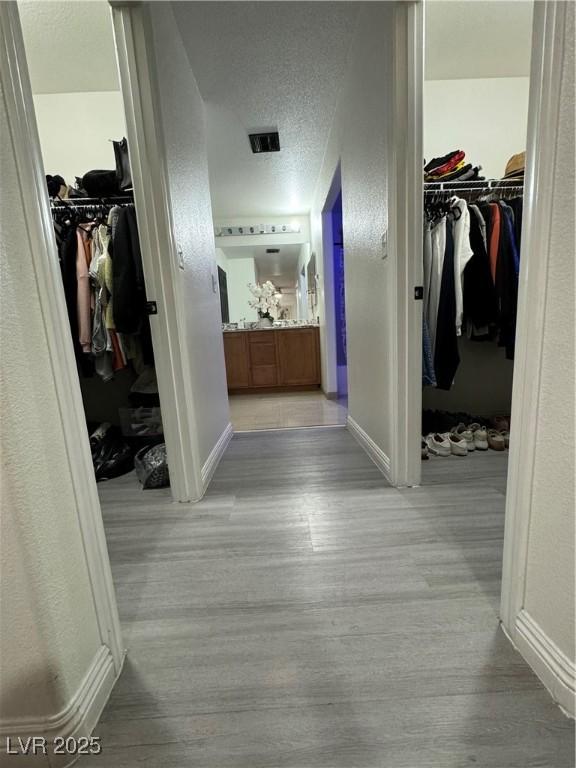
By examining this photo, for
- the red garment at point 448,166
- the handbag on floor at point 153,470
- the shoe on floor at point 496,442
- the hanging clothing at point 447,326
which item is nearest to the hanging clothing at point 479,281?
the hanging clothing at point 447,326

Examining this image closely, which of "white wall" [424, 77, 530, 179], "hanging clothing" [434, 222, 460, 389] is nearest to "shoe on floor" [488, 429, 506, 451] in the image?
"hanging clothing" [434, 222, 460, 389]

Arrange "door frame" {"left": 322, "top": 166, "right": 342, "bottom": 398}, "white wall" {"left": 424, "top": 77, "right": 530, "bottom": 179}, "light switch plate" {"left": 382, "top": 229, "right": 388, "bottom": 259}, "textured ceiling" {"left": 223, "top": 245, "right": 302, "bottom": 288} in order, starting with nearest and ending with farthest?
"light switch plate" {"left": 382, "top": 229, "right": 388, "bottom": 259} < "white wall" {"left": 424, "top": 77, "right": 530, "bottom": 179} < "door frame" {"left": 322, "top": 166, "right": 342, "bottom": 398} < "textured ceiling" {"left": 223, "top": 245, "right": 302, "bottom": 288}

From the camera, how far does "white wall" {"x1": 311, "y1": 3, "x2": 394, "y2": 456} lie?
5.03 ft

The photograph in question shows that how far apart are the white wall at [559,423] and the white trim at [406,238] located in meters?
0.82

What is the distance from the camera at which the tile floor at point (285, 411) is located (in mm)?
2893

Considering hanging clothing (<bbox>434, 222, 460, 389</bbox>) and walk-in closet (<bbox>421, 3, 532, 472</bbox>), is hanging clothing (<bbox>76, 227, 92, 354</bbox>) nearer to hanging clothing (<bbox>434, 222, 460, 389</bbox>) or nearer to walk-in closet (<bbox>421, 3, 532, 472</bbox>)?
walk-in closet (<bbox>421, 3, 532, 472</bbox>)

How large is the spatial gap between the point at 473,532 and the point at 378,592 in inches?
20.2

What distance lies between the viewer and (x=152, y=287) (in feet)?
4.84

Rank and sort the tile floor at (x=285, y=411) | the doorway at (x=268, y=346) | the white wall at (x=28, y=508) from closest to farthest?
1. the white wall at (x=28, y=508)
2. the tile floor at (x=285, y=411)
3. the doorway at (x=268, y=346)

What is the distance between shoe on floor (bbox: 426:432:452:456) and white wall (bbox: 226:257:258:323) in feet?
12.2

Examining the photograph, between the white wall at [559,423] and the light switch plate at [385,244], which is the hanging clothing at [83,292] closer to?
the light switch plate at [385,244]

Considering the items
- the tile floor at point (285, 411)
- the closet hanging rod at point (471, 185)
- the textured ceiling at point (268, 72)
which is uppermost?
the textured ceiling at point (268, 72)

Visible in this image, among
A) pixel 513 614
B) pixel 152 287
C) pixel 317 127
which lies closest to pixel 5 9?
pixel 152 287

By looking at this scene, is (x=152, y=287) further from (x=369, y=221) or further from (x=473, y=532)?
(x=473, y=532)
